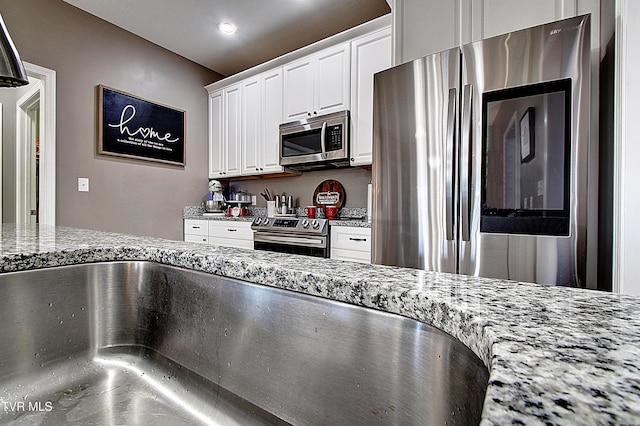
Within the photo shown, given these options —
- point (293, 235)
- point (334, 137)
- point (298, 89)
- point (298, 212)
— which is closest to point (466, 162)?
point (334, 137)

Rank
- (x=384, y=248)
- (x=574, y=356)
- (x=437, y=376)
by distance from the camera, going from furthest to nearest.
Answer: (x=384, y=248) → (x=437, y=376) → (x=574, y=356)

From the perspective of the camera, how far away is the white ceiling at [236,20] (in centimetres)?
261

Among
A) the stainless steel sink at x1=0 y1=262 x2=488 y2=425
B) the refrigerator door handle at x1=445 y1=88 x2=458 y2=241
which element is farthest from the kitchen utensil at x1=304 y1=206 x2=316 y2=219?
the stainless steel sink at x1=0 y1=262 x2=488 y2=425

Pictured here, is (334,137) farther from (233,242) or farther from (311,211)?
(233,242)

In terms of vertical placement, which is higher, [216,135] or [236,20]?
[236,20]

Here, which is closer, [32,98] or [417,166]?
[417,166]

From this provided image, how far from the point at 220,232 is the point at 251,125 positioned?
1.18 m

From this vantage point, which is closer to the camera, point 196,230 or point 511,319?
point 511,319

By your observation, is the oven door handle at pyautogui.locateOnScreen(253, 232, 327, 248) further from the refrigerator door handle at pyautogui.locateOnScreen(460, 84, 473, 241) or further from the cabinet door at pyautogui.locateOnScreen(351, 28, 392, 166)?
the refrigerator door handle at pyautogui.locateOnScreen(460, 84, 473, 241)

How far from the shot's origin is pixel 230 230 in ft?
10.5

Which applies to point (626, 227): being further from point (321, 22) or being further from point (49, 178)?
point (49, 178)

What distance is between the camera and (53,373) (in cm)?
65

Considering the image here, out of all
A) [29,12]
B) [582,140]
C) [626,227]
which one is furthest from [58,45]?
[626,227]

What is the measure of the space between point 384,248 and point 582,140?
38.3 inches
